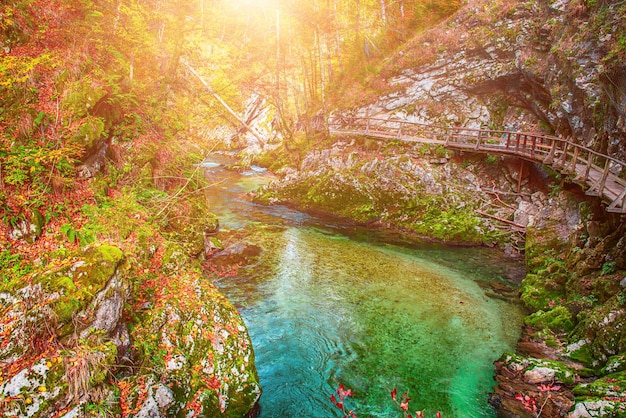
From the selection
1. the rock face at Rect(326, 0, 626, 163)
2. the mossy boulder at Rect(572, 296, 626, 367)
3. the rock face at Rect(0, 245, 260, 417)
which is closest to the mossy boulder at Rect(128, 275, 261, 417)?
the rock face at Rect(0, 245, 260, 417)

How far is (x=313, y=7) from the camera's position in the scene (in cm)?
2688

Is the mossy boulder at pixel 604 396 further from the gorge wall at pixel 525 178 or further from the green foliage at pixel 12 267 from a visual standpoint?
the green foliage at pixel 12 267

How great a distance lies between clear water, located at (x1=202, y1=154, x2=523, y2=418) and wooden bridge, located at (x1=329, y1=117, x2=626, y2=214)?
14.6ft

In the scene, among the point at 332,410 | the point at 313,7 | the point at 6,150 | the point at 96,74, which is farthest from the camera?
the point at 313,7

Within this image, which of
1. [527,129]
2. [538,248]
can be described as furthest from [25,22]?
[527,129]

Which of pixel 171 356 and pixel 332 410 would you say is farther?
pixel 332 410

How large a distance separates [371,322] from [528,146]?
46.4ft

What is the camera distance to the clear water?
723 cm

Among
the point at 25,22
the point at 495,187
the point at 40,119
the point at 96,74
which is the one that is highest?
the point at 25,22

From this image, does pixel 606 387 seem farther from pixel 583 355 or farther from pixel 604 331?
pixel 604 331

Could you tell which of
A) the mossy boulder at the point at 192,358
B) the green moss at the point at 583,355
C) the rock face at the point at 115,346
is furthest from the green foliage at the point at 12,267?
the green moss at the point at 583,355

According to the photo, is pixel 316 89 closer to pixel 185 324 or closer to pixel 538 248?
pixel 538 248

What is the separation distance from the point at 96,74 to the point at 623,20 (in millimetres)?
14996

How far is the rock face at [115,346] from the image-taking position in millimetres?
4426
